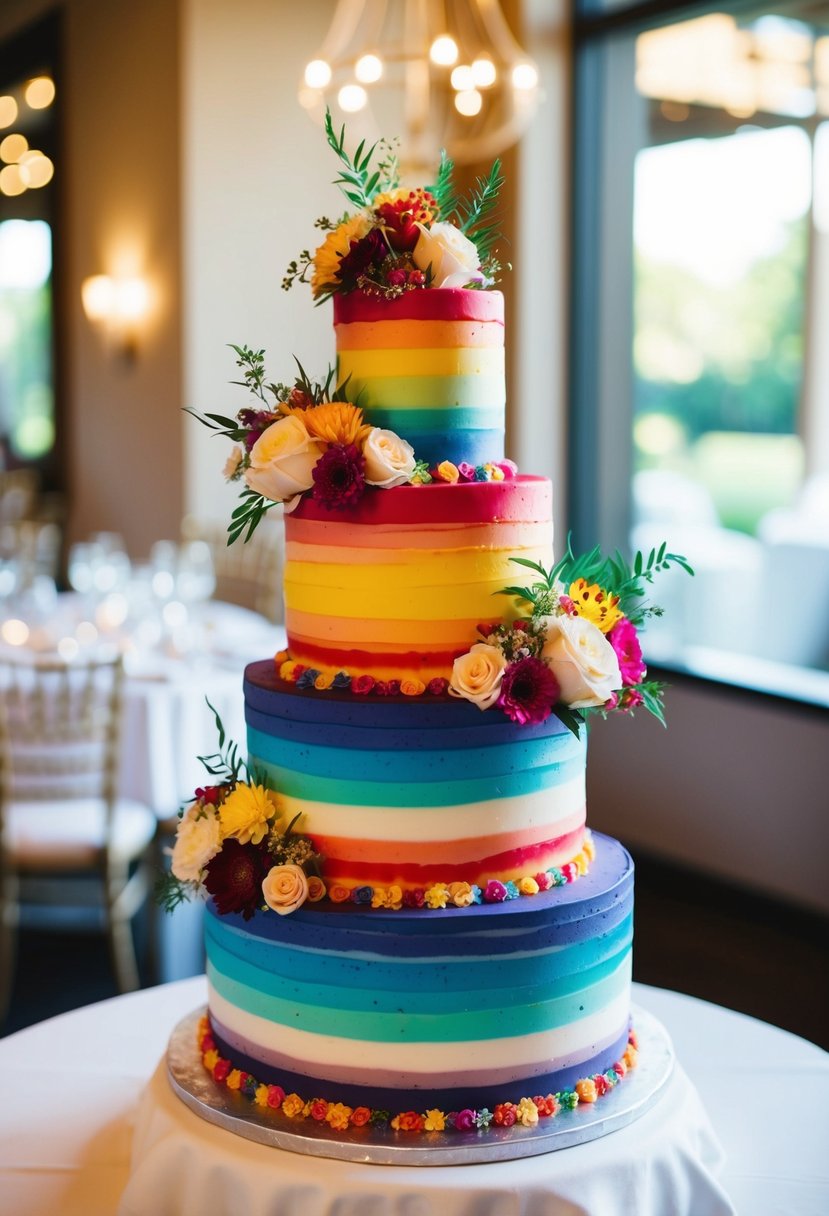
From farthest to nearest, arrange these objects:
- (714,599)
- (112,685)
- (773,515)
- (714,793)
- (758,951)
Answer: (773,515), (714,599), (714,793), (758,951), (112,685)

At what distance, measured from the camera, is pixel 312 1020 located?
175 cm

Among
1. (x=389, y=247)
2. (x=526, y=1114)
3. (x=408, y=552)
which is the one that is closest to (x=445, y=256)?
(x=389, y=247)

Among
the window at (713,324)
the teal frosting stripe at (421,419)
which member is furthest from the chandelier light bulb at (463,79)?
the teal frosting stripe at (421,419)

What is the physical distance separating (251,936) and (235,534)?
1.74 ft

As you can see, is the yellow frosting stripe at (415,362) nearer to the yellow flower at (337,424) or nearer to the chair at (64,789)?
the yellow flower at (337,424)

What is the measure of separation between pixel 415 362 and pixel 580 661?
1.48 ft

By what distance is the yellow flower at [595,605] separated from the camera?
1854 millimetres

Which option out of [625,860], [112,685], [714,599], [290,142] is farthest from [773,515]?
[625,860]

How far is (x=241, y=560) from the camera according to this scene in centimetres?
659

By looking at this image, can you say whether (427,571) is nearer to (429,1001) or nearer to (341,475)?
(341,475)

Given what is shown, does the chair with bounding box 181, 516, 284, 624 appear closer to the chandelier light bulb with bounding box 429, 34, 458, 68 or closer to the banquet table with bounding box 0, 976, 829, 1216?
the chandelier light bulb with bounding box 429, 34, 458, 68

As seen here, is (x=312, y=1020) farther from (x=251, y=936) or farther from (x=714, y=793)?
(x=714, y=793)

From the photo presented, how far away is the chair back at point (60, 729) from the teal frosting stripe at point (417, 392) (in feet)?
6.71

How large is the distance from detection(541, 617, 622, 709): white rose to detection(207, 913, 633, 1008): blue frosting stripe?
1.03 feet
